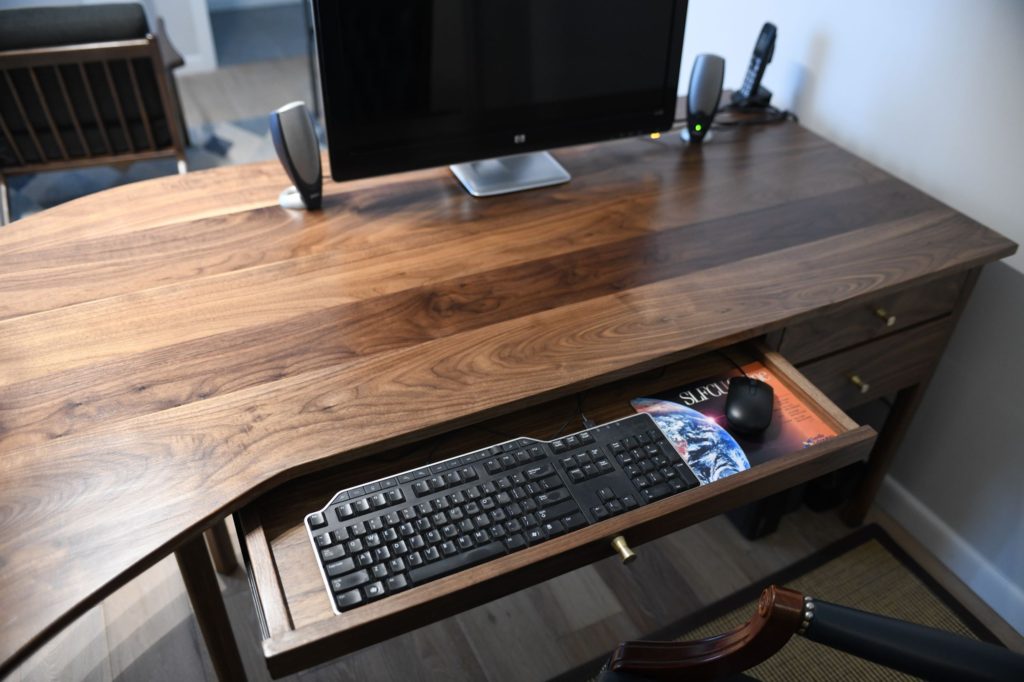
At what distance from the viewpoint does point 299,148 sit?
1.24m

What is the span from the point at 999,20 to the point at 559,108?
727mm

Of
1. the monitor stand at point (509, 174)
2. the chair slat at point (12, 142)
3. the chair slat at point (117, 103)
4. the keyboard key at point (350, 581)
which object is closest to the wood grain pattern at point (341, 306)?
the monitor stand at point (509, 174)

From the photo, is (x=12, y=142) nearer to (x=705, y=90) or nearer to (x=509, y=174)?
(x=509, y=174)

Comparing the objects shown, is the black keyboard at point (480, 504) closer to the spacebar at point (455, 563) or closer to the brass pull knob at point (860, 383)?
the spacebar at point (455, 563)

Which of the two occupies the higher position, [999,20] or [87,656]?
[999,20]

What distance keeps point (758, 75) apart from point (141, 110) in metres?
1.81

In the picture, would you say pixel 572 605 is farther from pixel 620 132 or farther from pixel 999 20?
pixel 999 20

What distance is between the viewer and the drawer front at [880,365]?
1325 mm

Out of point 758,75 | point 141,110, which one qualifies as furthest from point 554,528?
point 141,110

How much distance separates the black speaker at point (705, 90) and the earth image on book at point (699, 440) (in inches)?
27.9

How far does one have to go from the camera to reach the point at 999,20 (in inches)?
50.0

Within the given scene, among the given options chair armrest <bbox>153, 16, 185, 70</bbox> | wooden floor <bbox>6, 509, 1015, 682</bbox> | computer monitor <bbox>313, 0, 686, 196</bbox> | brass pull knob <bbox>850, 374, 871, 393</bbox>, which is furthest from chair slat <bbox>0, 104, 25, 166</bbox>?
brass pull knob <bbox>850, 374, 871, 393</bbox>

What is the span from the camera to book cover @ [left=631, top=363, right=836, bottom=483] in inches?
39.1

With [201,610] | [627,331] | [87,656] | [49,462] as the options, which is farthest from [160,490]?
[87,656]
